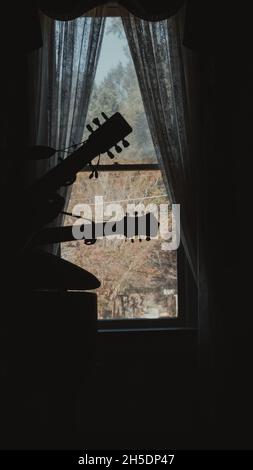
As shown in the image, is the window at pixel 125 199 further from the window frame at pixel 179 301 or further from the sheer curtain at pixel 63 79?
the sheer curtain at pixel 63 79

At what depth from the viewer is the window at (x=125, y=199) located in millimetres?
2844

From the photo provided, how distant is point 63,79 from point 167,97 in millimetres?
528

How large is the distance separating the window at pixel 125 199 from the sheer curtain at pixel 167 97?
15 cm

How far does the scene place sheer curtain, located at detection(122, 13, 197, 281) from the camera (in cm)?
274

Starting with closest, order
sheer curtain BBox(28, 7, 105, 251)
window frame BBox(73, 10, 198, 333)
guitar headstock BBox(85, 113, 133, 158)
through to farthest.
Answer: guitar headstock BBox(85, 113, 133, 158) → sheer curtain BBox(28, 7, 105, 251) → window frame BBox(73, 10, 198, 333)

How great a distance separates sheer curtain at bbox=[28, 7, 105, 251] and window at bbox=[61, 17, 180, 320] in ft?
0.59

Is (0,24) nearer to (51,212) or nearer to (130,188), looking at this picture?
(130,188)

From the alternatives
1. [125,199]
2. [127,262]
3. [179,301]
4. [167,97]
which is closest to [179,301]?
[179,301]

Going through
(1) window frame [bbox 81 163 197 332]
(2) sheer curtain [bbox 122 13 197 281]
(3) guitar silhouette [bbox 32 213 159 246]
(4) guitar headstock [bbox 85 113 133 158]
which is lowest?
(1) window frame [bbox 81 163 197 332]

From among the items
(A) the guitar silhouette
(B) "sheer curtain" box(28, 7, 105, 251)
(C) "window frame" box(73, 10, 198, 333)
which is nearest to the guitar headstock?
(A) the guitar silhouette

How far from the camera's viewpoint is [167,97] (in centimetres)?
276

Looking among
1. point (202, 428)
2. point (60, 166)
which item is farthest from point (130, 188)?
point (202, 428)

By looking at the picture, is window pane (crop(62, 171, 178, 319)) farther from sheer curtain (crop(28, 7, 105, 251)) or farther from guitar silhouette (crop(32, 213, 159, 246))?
guitar silhouette (crop(32, 213, 159, 246))
